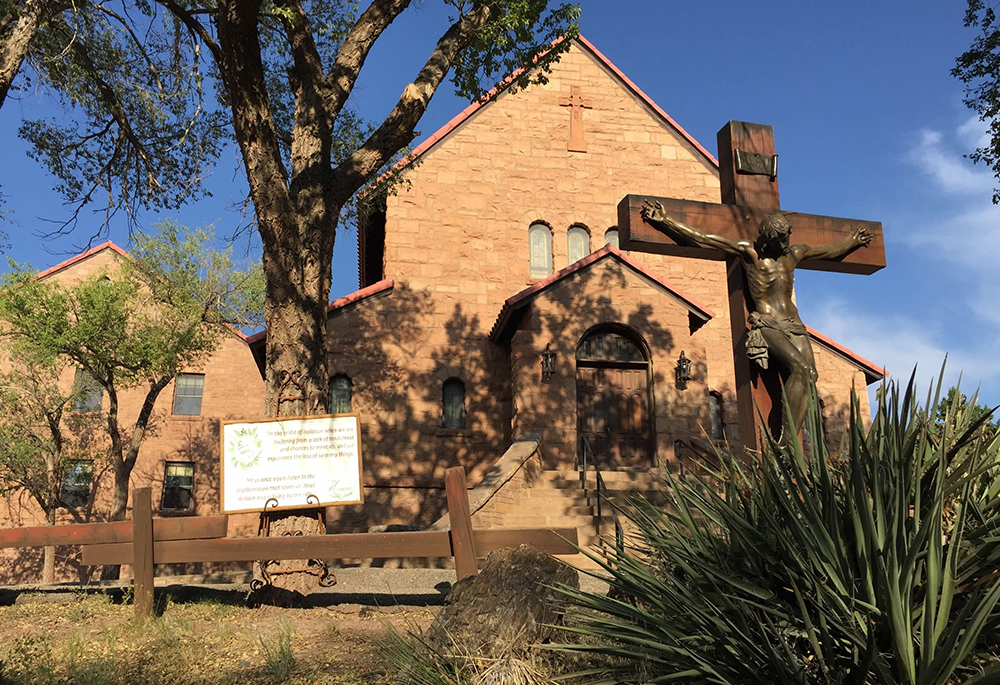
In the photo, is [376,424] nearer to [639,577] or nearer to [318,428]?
[318,428]

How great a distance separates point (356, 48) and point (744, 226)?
17.1 feet

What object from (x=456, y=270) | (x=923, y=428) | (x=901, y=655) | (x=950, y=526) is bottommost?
(x=901, y=655)

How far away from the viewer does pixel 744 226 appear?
705 cm

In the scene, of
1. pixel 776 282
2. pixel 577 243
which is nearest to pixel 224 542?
pixel 776 282

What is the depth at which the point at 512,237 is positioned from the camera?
1953cm

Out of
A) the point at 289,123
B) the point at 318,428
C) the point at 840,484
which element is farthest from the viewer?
the point at 289,123

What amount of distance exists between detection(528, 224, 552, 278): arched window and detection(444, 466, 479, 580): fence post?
42.9 ft

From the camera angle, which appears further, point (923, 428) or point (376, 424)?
point (376, 424)

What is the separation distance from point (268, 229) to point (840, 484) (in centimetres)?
685

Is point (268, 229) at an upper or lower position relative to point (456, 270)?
lower

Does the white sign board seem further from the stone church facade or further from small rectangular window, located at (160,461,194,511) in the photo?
small rectangular window, located at (160,461,194,511)

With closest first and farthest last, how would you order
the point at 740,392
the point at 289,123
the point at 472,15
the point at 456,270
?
the point at 740,392 < the point at 472,15 < the point at 289,123 < the point at 456,270

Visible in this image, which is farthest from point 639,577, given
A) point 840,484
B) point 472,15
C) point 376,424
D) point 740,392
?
point 376,424

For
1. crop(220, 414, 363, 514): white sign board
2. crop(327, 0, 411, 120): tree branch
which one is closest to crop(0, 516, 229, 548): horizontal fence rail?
crop(220, 414, 363, 514): white sign board
